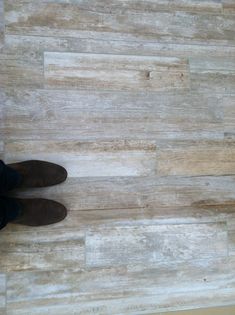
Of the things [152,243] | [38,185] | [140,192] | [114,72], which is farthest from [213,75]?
[38,185]

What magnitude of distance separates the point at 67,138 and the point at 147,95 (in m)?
0.37

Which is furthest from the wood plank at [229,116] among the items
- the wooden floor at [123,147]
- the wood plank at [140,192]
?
the wood plank at [140,192]

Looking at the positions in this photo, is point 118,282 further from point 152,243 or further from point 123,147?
point 123,147

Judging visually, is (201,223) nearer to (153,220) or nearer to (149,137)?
(153,220)

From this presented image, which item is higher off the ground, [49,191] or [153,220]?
[49,191]

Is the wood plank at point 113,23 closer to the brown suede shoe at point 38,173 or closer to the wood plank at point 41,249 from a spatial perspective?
the brown suede shoe at point 38,173

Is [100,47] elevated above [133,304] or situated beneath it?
elevated above

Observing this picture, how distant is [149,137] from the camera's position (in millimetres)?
1586

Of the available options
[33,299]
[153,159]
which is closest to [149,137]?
[153,159]

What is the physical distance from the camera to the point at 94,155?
1545 mm

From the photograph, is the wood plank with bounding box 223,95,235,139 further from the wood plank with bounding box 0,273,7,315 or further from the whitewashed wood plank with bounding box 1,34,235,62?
the wood plank with bounding box 0,273,7,315

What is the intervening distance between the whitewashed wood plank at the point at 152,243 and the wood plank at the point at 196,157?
222 millimetres

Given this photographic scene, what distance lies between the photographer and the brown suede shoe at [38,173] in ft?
4.75

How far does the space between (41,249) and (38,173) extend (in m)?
0.29
